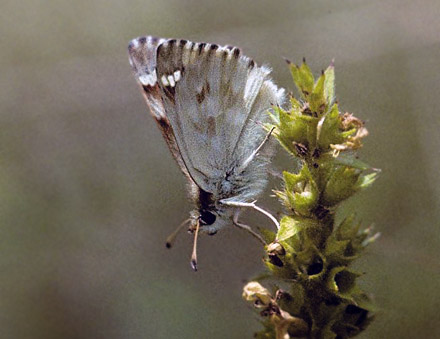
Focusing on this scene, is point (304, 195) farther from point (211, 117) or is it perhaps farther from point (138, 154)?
point (138, 154)

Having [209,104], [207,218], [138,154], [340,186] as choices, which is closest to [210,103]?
[209,104]

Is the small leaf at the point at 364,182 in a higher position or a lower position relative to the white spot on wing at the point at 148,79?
lower

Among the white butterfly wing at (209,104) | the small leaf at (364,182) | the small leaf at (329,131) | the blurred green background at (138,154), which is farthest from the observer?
the blurred green background at (138,154)

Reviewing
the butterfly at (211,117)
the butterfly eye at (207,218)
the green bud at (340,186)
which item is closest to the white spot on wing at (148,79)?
the butterfly at (211,117)

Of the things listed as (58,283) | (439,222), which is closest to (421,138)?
(439,222)

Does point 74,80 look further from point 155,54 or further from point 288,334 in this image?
point 288,334

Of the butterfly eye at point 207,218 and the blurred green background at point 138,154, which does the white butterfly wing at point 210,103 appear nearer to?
the butterfly eye at point 207,218
